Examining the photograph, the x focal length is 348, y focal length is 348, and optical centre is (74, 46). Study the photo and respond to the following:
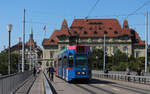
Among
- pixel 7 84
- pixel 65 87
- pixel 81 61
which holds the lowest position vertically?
pixel 65 87

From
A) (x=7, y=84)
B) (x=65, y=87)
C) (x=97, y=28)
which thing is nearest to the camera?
(x=7, y=84)

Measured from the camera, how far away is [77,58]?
30.0m

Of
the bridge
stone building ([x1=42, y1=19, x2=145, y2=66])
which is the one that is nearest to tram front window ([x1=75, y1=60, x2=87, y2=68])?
the bridge

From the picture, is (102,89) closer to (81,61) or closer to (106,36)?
(81,61)

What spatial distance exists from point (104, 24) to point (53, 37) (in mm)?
24788

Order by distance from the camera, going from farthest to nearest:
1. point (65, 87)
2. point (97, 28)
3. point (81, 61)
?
point (97, 28) < point (81, 61) < point (65, 87)

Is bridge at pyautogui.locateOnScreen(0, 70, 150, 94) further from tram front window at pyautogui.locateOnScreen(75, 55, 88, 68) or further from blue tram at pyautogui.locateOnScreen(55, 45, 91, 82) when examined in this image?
tram front window at pyautogui.locateOnScreen(75, 55, 88, 68)

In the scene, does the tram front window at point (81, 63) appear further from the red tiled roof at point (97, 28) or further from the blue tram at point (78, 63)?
the red tiled roof at point (97, 28)

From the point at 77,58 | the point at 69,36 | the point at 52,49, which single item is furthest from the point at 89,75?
the point at 52,49

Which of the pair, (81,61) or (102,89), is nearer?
(102,89)

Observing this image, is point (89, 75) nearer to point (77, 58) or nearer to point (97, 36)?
point (77, 58)

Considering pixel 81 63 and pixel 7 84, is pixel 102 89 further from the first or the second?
pixel 7 84


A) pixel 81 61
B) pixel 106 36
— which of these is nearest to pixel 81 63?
pixel 81 61

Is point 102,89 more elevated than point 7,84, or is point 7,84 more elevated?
point 7,84
